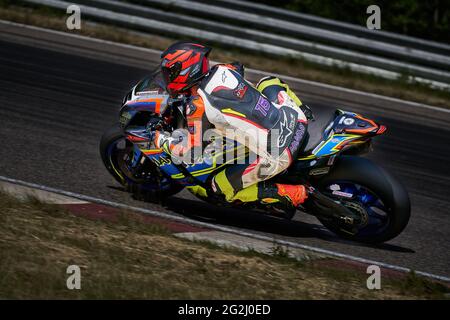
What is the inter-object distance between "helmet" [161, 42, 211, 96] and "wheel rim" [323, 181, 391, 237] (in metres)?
1.49

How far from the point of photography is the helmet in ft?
20.7

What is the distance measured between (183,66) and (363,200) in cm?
192

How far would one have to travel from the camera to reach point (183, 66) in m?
6.32

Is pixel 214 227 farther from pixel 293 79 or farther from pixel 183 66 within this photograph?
pixel 293 79

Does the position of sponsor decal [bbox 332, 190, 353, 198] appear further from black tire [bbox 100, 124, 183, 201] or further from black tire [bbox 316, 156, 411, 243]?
black tire [bbox 100, 124, 183, 201]

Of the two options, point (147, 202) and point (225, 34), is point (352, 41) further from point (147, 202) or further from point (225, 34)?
point (147, 202)

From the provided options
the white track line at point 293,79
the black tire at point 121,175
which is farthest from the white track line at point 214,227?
the white track line at point 293,79

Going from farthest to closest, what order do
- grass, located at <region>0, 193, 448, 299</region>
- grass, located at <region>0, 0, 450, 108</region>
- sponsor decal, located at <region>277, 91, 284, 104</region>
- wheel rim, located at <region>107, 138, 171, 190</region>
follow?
grass, located at <region>0, 0, 450, 108</region> < wheel rim, located at <region>107, 138, 171, 190</region> < sponsor decal, located at <region>277, 91, 284, 104</region> < grass, located at <region>0, 193, 448, 299</region>

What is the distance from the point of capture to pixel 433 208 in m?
7.88

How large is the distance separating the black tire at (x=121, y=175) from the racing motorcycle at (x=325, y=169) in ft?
0.33

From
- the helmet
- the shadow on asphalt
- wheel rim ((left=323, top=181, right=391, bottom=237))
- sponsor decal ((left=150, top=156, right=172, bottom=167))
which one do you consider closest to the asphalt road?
the shadow on asphalt

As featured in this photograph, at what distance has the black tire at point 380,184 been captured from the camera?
20.2ft

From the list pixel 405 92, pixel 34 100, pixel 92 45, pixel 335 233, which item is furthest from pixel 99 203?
pixel 405 92

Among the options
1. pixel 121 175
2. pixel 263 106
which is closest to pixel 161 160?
pixel 121 175
